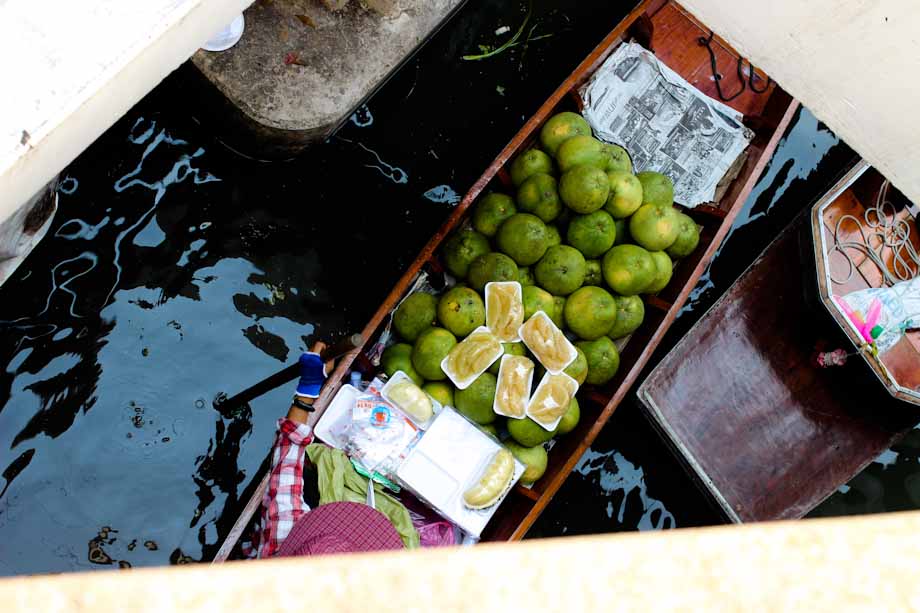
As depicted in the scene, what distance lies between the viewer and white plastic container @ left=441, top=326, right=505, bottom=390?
3646 mm

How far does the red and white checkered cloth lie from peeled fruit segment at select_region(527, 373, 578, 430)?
1.08 meters

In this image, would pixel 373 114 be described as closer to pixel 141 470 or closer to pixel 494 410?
pixel 494 410

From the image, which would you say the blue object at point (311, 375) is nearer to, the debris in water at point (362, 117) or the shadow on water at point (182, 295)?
the shadow on water at point (182, 295)

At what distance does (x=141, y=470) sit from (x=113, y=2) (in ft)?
8.77

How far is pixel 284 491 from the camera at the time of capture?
311cm

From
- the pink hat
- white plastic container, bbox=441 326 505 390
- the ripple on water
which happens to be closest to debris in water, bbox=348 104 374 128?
white plastic container, bbox=441 326 505 390

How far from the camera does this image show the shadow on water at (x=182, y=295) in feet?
11.6

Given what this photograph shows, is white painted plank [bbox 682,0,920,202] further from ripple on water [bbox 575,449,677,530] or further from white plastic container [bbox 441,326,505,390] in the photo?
ripple on water [bbox 575,449,677,530]

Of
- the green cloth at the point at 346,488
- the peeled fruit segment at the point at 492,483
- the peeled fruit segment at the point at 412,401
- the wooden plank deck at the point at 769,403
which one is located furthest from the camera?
the wooden plank deck at the point at 769,403

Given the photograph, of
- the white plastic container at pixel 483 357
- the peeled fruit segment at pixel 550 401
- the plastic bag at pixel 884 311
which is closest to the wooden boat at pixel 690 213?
the peeled fruit segment at pixel 550 401

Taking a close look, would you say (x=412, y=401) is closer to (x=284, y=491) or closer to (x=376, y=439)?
(x=376, y=439)

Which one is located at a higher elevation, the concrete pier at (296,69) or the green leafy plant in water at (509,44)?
the green leafy plant in water at (509,44)

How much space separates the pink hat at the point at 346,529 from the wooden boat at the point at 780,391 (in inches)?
73.2

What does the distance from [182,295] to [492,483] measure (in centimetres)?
187
